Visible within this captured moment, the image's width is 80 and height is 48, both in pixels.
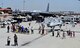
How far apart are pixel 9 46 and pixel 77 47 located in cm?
732

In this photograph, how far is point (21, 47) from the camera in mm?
28094

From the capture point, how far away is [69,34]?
42969 millimetres

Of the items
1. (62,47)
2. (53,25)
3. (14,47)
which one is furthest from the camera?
(53,25)

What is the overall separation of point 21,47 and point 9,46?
1166 mm

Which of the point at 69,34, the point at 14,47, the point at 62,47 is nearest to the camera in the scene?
the point at 14,47

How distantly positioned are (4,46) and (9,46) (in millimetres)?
482

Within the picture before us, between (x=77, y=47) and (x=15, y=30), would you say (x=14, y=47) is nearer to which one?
(x=77, y=47)

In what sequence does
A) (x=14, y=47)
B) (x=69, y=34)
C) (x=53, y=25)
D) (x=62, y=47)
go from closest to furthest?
(x=14, y=47) → (x=62, y=47) → (x=69, y=34) → (x=53, y=25)

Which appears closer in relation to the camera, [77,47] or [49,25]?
[77,47]

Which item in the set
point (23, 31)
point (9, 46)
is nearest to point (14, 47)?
point (9, 46)

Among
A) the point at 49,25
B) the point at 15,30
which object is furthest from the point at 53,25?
the point at 15,30

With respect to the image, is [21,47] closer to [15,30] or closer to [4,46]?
[4,46]

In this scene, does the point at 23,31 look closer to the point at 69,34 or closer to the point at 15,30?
the point at 15,30

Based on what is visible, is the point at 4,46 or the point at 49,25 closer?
the point at 4,46
